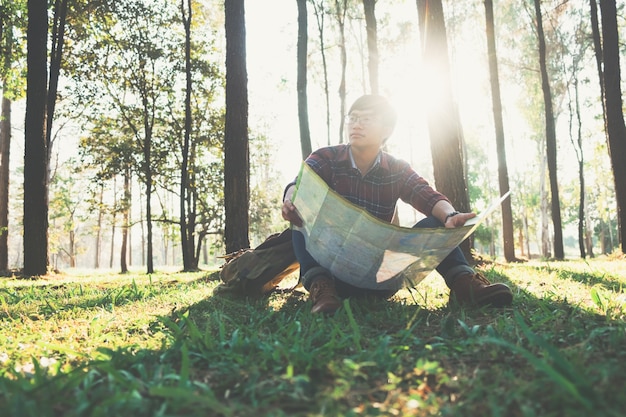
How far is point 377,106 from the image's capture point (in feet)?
7.57

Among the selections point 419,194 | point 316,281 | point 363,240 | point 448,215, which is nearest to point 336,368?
point 363,240

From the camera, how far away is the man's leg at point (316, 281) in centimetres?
188

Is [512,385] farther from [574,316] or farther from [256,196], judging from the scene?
[256,196]

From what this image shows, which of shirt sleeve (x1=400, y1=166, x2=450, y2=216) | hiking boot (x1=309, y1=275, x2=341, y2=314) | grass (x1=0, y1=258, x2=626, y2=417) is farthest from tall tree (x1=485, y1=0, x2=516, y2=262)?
hiking boot (x1=309, y1=275, x2=341, y2=314)

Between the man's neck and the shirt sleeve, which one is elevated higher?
the man's neck

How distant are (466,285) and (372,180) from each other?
766 millimetres

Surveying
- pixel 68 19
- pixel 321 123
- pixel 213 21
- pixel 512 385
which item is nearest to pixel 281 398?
pixel 512 385

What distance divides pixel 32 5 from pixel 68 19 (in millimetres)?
4849

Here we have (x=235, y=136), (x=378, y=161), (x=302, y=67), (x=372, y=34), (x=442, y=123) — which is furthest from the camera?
(x=372, y=34)

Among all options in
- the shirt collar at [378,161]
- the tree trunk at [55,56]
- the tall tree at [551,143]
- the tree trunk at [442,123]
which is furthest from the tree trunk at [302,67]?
the shirt collar at [378,161]

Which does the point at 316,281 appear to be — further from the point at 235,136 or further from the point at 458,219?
the point at 235,136

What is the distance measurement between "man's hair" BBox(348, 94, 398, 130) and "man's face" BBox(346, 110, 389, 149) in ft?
0.08

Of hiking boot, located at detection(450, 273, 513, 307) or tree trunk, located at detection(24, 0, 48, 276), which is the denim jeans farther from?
tree trunk, located at detection(24, 0, 48, 276)

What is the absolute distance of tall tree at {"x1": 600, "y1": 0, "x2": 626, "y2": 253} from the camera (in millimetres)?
7855
